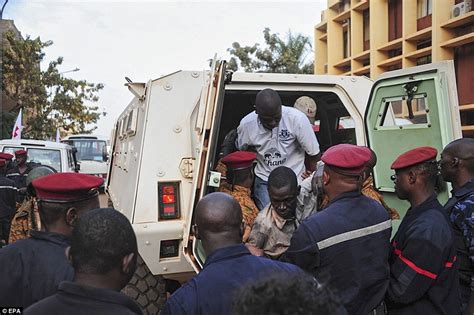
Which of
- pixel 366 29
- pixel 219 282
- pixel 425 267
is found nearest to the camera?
pixel 219 282

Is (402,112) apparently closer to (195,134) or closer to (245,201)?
(245,201)

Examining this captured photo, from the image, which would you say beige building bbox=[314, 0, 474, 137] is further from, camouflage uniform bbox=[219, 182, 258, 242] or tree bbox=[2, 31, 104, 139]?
tree bbox=[2, 31, 104, 139]

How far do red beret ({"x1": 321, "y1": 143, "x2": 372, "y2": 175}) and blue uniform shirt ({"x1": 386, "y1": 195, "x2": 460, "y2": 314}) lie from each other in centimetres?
38

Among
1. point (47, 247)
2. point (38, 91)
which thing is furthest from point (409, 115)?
point (38, 91)

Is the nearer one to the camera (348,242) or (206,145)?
(348,242)

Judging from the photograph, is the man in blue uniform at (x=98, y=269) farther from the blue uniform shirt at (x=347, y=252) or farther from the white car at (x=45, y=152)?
the white car at (x=45, y=152)

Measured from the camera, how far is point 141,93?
405 cm

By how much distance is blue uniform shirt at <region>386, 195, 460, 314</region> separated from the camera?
2.39 metres

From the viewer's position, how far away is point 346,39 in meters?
15.6

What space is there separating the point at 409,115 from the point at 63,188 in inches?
102

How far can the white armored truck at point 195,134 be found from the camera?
3.26 m

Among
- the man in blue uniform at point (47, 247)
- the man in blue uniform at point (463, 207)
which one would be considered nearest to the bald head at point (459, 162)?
the man in blue uniform at point (463, 207)

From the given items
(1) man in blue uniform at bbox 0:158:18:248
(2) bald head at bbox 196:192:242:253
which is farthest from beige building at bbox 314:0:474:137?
(2) bald head at bbox 196:192:242:253

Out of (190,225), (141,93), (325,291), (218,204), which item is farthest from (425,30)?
(325,291)
